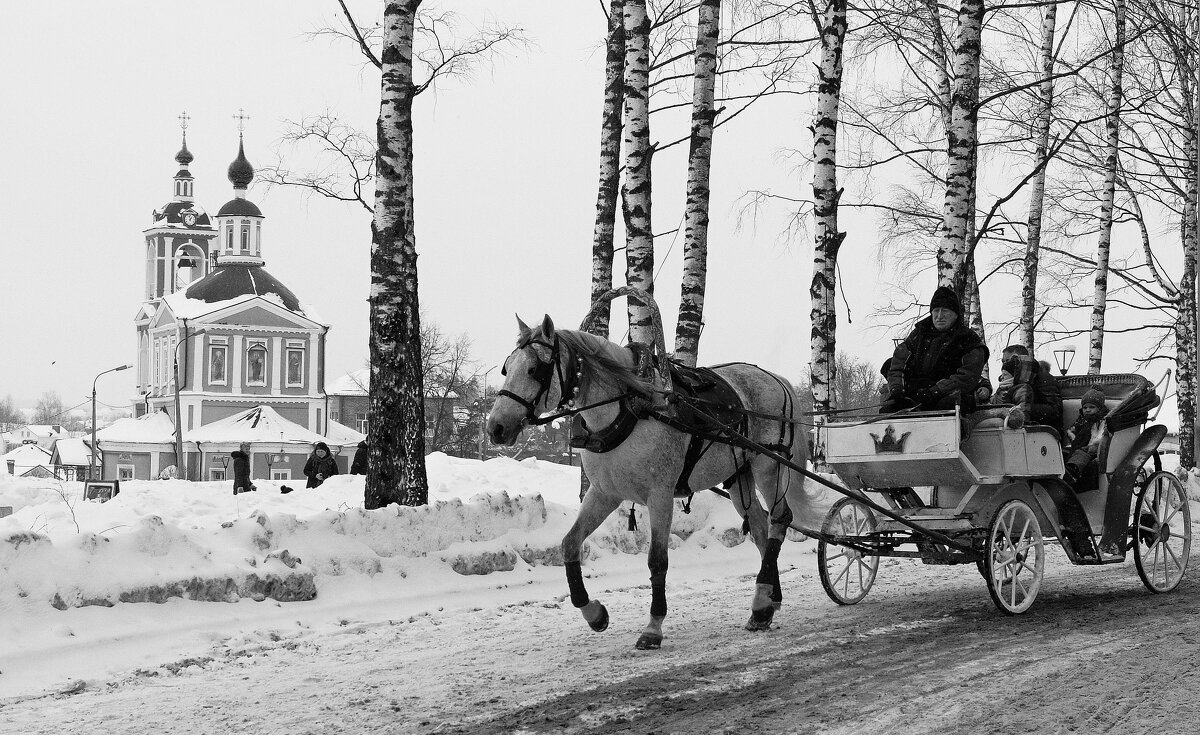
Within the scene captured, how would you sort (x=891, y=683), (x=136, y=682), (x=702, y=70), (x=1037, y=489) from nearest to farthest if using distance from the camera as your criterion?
(x=891, y=683)
(x=136, y=682)
(x=1037, y=489)
(x=702, y=70)

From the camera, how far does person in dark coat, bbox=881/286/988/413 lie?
31.0 ft

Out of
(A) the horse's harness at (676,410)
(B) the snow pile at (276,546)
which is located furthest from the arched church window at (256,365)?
(A) the horse's harness at (676,410)

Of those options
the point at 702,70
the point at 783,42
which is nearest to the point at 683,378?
the point at 702,70

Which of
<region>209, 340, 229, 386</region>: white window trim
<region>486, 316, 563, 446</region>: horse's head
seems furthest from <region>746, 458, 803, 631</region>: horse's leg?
<region>209, 340, 229, 386</region>: white window trim

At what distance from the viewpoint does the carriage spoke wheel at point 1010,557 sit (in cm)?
882

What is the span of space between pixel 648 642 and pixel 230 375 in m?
63.9

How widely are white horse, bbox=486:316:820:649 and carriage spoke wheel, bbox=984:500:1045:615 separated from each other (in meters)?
1.48

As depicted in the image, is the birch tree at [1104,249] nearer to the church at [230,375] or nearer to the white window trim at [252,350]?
the church at [230,375]

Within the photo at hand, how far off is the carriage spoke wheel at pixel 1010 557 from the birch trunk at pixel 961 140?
6870mm

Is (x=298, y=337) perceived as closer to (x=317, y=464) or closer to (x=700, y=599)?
(x=317, y=464)

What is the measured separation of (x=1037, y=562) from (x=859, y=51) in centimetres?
1266

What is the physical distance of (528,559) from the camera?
11680 mm

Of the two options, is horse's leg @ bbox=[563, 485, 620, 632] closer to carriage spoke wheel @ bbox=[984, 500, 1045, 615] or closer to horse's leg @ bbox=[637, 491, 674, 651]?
horse's leg @ bbox=[637, 491, 674, 651]

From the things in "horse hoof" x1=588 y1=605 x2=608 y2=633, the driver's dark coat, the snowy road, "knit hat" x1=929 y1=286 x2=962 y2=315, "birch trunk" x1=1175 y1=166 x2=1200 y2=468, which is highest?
"birch trunk" x1=1175 y1=166 x2=1200 y2=468
